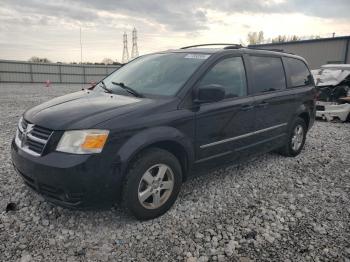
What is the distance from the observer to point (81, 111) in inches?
116

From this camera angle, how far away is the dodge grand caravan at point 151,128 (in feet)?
8.82

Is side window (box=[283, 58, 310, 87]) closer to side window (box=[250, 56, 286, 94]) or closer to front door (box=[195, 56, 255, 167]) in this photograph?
side window (box=[250, 56, 286, 94])

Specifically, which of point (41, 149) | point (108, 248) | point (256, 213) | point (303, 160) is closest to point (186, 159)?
point (256, 213)

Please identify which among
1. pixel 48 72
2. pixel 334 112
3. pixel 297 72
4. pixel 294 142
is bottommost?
pixel 294 142

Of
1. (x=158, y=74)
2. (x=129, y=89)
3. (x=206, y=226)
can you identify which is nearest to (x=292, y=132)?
(x=158, y=74)

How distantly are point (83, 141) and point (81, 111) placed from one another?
0.42 meters

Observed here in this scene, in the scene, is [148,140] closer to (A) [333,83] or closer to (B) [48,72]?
(A) [333,83]

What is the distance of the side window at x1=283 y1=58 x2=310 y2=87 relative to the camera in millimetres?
5082

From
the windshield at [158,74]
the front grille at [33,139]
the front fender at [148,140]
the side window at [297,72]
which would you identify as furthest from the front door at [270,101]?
the front grille at [33,139]

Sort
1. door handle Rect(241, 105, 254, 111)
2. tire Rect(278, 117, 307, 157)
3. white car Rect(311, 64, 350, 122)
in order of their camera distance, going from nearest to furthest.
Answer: door handle Rect(241, 105, 254, 111)
tire Rect(278, 117, 307, 157)
white car Rect(311, 64, 350, 122)

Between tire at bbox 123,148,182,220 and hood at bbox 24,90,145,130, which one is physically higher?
hood at bbox 24,90,145,130

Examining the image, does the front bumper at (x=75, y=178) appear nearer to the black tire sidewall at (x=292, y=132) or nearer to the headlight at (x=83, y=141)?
the headlight at (x=83, y=141)

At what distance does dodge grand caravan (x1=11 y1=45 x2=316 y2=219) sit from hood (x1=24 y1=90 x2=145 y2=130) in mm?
10

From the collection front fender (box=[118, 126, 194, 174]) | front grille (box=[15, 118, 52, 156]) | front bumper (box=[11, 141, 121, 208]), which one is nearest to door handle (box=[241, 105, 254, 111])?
front fender (box=[118, 126, 194, 174])
